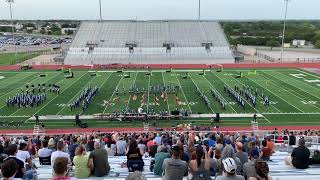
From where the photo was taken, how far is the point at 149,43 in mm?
65938

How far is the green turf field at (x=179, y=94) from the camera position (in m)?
25.6

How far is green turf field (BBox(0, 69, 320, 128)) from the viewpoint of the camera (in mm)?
25564

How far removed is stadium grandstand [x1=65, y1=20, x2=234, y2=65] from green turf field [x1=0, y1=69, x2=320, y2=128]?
12.9m

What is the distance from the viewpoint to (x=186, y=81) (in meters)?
39.1

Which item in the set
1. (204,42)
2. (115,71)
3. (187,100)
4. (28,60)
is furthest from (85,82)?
(204,42)

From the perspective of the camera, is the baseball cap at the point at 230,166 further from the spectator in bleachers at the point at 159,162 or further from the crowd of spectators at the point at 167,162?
the spectator in bleachers at the point at 159,162

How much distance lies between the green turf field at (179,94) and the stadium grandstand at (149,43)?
12.9m

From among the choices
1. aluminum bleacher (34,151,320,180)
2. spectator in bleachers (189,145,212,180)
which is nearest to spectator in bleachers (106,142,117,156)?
aluminum bleacher (34,151,320,180)

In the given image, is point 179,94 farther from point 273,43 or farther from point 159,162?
point 273,43

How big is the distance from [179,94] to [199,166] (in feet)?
84.1

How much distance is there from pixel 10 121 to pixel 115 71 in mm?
23150

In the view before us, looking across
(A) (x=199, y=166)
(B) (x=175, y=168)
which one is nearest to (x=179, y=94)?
(A) (x=199, y=166)

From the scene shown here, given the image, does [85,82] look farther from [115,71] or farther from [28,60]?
[28,60]

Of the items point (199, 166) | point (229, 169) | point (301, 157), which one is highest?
point (229, 169)
